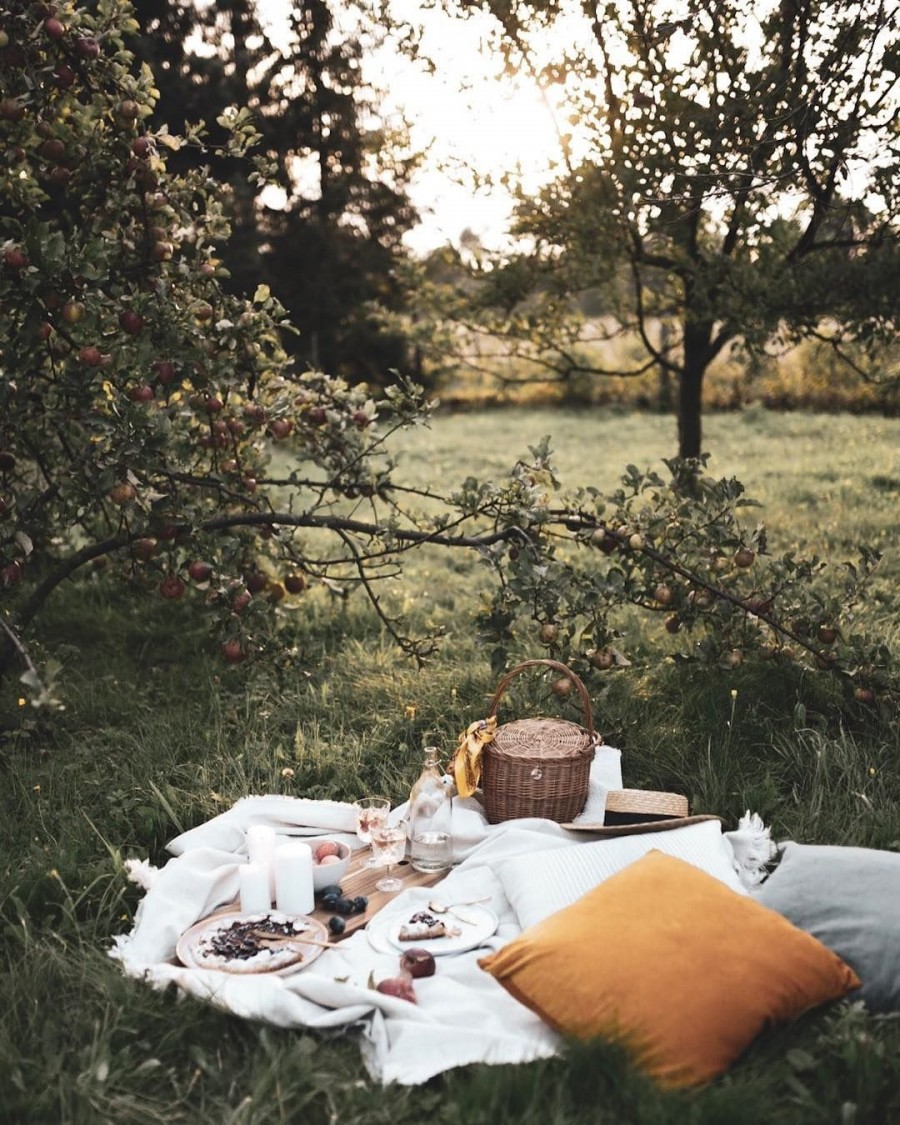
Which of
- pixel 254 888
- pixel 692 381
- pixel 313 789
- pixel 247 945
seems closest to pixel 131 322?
pixel 313 789

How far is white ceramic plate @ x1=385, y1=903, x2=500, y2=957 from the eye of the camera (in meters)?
2.73

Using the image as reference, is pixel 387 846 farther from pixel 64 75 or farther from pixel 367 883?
pixel 64 75

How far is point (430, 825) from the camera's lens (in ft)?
10.5

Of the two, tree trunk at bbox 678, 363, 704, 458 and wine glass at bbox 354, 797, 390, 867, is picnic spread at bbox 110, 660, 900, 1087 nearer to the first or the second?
wine glass at bbox 354, 797, 390, 867

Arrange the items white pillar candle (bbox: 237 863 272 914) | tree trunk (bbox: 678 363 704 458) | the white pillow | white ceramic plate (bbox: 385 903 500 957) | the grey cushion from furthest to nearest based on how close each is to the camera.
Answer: tree trunk (bbox: 678 363 704 458) → white pillar candle (bbox: 237 863 272 914) → the white pillow → white ceramic plate (bbox: 385 903 500 957) → the grey cushion

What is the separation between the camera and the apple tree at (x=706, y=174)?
3.98m

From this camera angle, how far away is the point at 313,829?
11.3ft

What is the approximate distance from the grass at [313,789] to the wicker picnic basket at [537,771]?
16.3 inches

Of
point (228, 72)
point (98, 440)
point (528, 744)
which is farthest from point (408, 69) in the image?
point (228, 72)

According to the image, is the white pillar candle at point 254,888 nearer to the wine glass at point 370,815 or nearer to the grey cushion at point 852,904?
the wine glass at point 370,815

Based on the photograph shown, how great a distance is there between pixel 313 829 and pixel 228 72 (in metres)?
13.8

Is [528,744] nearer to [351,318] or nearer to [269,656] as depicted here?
[269,656]

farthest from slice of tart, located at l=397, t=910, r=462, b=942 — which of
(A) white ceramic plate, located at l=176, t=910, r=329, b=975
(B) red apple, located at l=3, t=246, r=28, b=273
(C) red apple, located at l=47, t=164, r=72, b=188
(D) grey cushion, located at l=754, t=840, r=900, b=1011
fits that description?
(C) red apple, located at l=47, t=164, r=72, b=188

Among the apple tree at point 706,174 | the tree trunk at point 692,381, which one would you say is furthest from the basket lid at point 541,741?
the tree trunk at point 692,381
